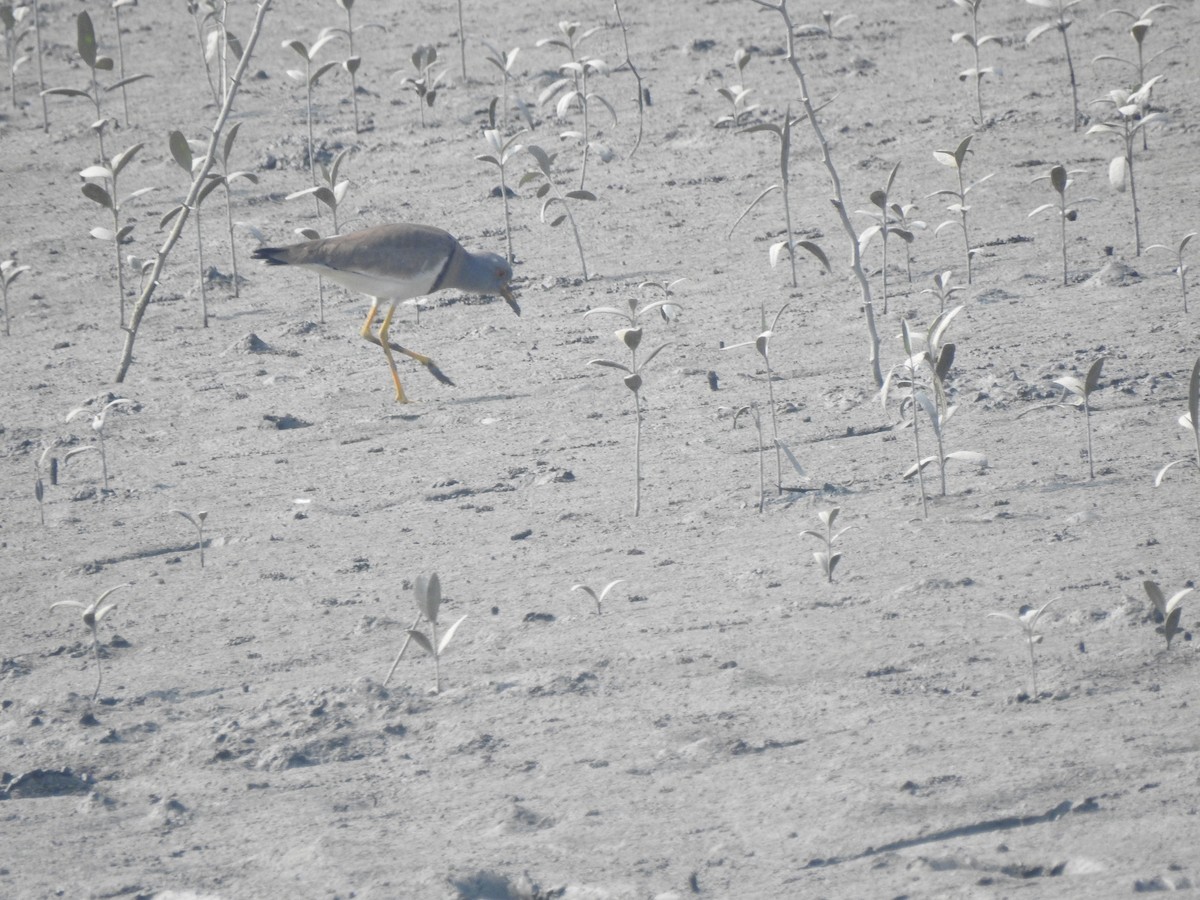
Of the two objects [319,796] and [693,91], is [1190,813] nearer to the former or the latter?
[319,796]

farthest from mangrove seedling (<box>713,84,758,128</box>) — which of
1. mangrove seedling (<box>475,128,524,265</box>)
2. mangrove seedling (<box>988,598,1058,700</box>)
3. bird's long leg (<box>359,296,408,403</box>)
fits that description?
mangrove seedling (<box>988,598,1058,700</box>)

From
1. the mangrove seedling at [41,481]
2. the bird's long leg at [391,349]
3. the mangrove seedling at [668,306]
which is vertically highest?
the mangrove seedling at [668,306]

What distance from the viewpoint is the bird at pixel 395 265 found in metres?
7.60

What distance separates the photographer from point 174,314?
8602mm

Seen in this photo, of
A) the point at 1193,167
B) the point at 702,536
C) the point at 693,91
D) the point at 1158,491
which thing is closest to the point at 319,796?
the point at 702,536

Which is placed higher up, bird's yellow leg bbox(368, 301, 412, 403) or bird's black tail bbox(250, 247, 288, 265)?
bird's black tail bbox(250, 247, 288, 265)

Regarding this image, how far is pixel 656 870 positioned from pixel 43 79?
1096cm

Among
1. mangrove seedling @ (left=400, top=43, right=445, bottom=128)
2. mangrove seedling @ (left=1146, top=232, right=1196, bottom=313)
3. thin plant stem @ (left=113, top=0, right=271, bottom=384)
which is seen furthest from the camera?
mangrove seedling @ (left=400, top=43, right=445, bottom=128)

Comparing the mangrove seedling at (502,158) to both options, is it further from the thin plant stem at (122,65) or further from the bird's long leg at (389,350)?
the thin plant stem at (122,65)

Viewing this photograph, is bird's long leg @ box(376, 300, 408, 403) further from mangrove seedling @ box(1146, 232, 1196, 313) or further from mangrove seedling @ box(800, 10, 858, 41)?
mangrove seedling @ box(800, 10, 858, 41)

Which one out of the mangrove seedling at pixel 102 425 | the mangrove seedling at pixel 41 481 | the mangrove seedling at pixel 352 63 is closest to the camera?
the mangrove seedling at pixel 41 481

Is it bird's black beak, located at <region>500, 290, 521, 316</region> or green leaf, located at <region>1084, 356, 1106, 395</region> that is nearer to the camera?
green leaf, located at <region>1084, 356, 1106, 395</region>

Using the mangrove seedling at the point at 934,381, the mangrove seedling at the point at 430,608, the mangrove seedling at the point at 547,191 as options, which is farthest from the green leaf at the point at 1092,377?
the mangrove seedling at the point at 547,191

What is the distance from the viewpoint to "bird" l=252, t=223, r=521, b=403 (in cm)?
760
